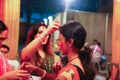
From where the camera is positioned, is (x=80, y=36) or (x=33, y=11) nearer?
(x=80, y=36)

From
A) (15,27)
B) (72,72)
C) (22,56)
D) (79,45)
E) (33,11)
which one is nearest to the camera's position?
(72,72)

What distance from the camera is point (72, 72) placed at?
1.42 metres

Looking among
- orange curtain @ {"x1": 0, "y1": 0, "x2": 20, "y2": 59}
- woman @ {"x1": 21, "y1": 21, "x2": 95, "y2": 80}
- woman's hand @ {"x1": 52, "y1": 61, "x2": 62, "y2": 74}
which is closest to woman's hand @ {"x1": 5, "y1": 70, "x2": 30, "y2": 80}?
woman @ {"x1": 21, "y1": 21, "x2": 95, "y2": 80}

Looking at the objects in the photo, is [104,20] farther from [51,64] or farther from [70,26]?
[70,26]

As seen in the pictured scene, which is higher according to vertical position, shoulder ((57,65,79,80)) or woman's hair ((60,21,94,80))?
woman's hair ((60,21,94,80))

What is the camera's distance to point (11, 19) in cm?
451

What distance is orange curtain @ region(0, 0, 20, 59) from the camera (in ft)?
14.6

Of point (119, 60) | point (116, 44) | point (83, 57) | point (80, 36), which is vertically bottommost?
point (119, 60)

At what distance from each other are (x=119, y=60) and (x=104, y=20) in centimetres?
379

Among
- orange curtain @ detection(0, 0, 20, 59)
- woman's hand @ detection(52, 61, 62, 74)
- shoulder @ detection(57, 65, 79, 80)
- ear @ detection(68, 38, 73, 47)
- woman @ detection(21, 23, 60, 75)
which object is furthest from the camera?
orange curtain @ detection(0, 0, 20, 59)

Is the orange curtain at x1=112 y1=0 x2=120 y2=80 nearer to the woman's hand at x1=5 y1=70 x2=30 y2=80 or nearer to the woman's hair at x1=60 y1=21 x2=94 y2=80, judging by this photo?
the woman's hair at x1=60 y1=21 x2=94 y2=80

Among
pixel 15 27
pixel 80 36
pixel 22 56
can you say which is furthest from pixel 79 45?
pixel 15 27

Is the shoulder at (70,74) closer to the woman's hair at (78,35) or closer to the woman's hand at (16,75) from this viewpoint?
the woman's hair at (78,35)

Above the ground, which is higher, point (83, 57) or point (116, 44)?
point (83, 57)
